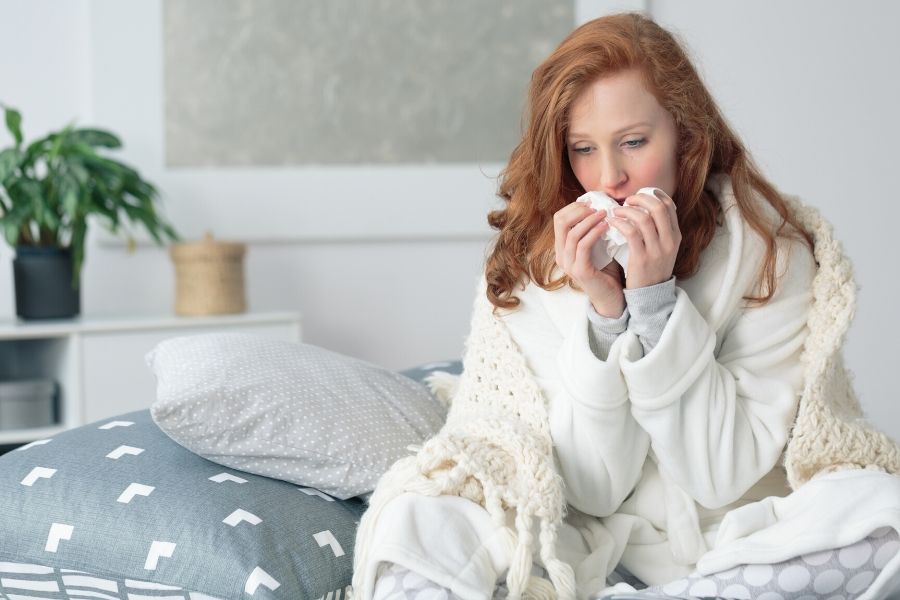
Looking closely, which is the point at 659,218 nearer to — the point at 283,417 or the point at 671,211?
the point at 671,211

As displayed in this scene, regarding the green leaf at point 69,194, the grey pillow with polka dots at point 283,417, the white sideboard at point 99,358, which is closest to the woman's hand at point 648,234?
the grey pillow with polka dots at point 283,417

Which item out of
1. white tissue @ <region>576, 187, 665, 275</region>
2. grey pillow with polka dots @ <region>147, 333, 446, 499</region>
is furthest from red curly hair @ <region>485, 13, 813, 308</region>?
grey pillow with polka dots @ <region>147, 333, 446, 499</region>

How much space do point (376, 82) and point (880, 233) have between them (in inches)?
60.7

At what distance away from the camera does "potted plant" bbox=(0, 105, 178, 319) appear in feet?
7.70

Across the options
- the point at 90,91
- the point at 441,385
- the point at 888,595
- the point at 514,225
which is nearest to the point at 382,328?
the point at 90,91

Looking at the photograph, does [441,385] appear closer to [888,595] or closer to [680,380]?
[680,380]

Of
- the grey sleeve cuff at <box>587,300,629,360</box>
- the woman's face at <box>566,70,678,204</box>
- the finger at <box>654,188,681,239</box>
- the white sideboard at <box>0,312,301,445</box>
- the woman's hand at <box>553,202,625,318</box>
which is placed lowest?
the white sideboard at <box>0,312,301,445</box>

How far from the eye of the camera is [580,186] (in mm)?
1378

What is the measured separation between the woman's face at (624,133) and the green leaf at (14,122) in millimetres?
1552

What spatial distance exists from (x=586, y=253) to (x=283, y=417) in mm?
434

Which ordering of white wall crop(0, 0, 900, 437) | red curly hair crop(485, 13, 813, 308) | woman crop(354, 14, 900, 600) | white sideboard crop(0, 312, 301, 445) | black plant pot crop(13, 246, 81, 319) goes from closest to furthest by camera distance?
woman crop(354, 14, 900, 600) → red curly hair crop(485, 13, 813, 308) → white sideboard crop(0, 312, 301, 445) → black plant pot crop(13, 246, 81, 319) → white wall crop(0, 0, 900, 437)

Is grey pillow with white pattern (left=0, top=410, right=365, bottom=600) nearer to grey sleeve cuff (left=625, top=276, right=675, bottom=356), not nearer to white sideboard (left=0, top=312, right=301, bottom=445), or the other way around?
grey sleeve cuff (left=625, top=276, right=675, bottom=356)

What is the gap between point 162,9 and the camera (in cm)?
271

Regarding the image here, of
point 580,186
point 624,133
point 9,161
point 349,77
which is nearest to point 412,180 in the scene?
point 349,77
